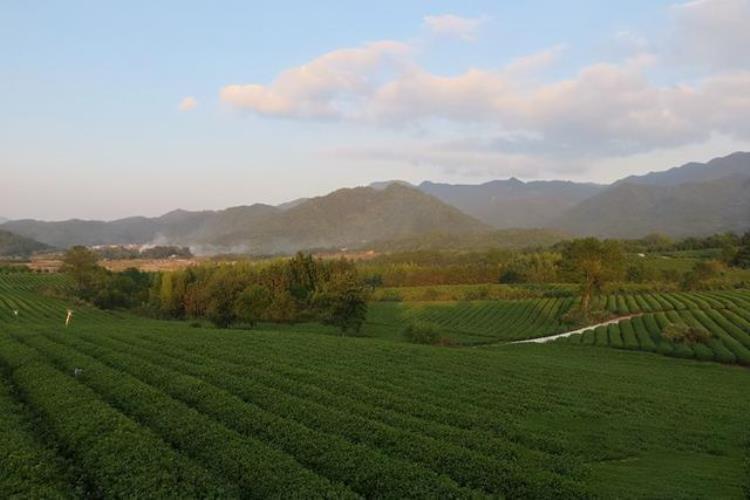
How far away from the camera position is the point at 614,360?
5119cm

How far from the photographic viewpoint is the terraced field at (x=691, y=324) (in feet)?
177

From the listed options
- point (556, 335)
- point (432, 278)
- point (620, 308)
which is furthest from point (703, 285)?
point (432, 278)

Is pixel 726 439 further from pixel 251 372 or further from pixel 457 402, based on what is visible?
pixel 251 372

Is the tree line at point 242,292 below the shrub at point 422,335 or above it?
above

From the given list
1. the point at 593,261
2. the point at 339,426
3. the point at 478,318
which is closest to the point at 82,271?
the point at 478,318

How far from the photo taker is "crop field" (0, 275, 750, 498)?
15.0 m

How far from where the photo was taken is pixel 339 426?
19.8 meters

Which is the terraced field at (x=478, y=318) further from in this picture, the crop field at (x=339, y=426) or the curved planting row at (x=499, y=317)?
the crop field at (x=339, y=426)

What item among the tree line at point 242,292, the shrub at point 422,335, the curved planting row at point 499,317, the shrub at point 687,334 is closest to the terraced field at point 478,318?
the curved planting row at point 499,317

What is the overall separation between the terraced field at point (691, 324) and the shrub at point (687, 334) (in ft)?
2.00

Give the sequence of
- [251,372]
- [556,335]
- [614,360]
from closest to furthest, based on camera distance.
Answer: [251,372]
[614,360]
[556,335]

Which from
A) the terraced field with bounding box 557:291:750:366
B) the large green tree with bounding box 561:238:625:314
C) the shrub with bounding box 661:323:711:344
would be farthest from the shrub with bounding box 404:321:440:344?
the large green tree with bounding box 561:238:625:314

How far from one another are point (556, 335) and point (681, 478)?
211 ft

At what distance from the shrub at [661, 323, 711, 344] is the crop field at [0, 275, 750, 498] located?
22.1 metres
